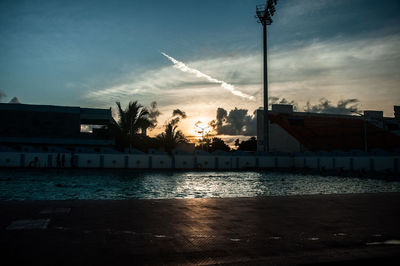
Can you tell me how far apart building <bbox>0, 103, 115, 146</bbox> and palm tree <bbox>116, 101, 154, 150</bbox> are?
6.60 ft

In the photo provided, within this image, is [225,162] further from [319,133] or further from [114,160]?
[319,133]

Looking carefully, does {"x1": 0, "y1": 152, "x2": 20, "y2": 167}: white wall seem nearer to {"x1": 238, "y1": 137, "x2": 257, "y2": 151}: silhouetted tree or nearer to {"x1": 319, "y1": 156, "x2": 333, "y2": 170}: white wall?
{"x1": 319, "y1": 156, "x2": 333, "y2": 170}: white wall

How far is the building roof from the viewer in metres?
53.0

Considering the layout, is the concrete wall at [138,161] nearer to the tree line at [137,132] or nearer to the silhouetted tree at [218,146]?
the tree line at [137,132]

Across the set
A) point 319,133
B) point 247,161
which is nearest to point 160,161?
point 247,161

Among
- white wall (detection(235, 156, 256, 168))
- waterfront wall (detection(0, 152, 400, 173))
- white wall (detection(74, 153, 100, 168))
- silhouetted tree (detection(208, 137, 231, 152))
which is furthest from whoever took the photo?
silhouetted tree (detection(208, 137, 231, 152))

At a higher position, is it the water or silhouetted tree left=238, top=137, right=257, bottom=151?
silhouetted tree left=238, top=137, right=257, bottom=151

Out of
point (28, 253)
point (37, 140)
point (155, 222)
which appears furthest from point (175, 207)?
point (37, 140)

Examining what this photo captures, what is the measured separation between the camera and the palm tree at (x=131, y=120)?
1657 inches

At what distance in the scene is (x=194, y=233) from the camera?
5.07 m

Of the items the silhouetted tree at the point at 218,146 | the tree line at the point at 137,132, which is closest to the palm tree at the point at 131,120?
the tree line at the point at 137,132

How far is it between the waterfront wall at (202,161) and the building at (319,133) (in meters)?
9.14

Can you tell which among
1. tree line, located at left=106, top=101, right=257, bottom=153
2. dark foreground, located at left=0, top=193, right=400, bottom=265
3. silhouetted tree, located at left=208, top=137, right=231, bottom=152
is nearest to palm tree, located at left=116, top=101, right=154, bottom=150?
tree line, located at left=106, top=101, right=257, bottom=153

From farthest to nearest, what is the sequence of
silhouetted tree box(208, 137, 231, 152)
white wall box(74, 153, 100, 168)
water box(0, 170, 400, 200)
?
silhouetted tree box(208, 137, 231, 152) → white wall box(74, 153, 100, 168) → water box(0, 170, 400, 200)
